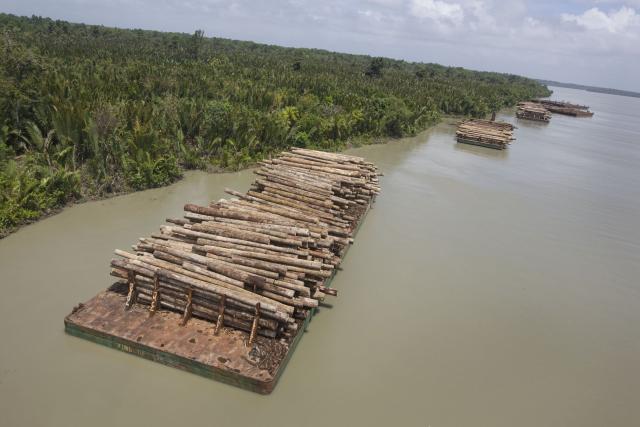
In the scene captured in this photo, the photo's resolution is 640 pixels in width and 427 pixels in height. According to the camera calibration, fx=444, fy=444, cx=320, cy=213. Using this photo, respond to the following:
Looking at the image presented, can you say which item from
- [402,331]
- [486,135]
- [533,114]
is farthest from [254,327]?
[533,114]

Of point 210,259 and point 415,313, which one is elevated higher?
point 210,259

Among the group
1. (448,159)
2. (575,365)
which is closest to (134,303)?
(575,365)

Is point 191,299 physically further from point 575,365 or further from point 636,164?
point 636,164

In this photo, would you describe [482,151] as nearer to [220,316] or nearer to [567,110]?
[220,316]

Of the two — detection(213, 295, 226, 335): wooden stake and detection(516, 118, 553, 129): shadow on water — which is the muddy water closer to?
detection(213, 295, 226, 335): wooden stake

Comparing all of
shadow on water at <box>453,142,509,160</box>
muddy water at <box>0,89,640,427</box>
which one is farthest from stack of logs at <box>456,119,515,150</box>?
muddy water at <box>0,89,640,427</box>

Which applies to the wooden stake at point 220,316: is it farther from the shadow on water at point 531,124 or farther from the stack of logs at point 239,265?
the shadow on water at point 531,124
